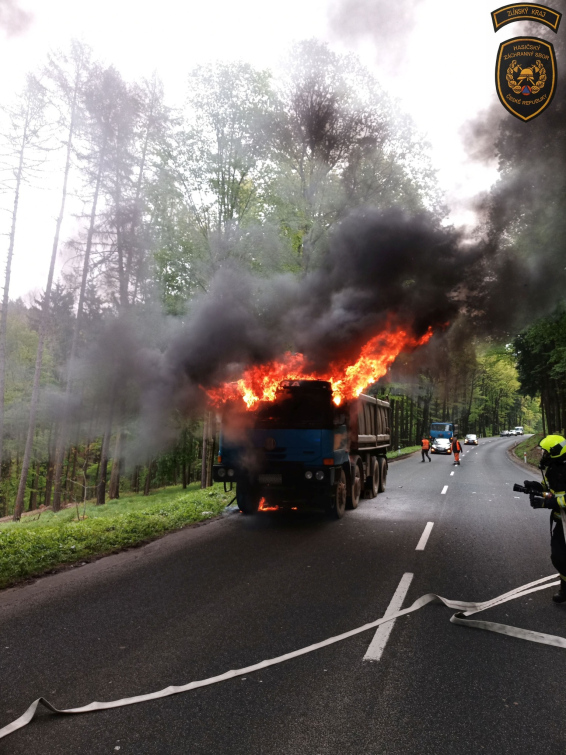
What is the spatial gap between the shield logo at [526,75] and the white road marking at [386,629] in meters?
9.13

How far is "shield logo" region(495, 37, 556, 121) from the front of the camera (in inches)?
382

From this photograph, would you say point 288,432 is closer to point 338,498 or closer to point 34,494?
point 338,498

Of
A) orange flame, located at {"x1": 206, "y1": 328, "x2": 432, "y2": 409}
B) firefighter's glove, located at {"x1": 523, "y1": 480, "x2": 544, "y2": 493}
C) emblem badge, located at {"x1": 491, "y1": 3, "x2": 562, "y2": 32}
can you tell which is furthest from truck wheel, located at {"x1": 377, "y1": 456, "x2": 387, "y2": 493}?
emblem badge, located at {"x1": 491, "y1": 3, "x2": 562, "y2": 32}

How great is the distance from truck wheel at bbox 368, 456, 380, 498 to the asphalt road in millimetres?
5458

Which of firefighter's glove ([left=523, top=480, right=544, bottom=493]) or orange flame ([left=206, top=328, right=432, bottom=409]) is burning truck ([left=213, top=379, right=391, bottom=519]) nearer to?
orange flame ([left=206, top=328, right=432, bottom=409])

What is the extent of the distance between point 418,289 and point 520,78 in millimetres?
4682

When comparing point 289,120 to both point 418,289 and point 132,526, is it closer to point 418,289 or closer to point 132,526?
point 418,289

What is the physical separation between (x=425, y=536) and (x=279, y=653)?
5025mm

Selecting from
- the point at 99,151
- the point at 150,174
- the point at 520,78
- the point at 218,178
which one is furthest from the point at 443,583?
the point at 99,151

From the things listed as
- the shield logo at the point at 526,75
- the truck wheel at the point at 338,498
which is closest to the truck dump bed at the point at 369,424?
the truck wheel at the point at 338,498

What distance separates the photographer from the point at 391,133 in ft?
50.7

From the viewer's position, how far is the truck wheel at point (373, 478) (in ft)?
42.1

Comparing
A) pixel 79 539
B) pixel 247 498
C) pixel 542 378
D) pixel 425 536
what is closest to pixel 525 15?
pixel 425 536

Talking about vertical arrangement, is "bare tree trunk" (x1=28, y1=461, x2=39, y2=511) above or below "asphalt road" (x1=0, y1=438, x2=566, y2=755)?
below
